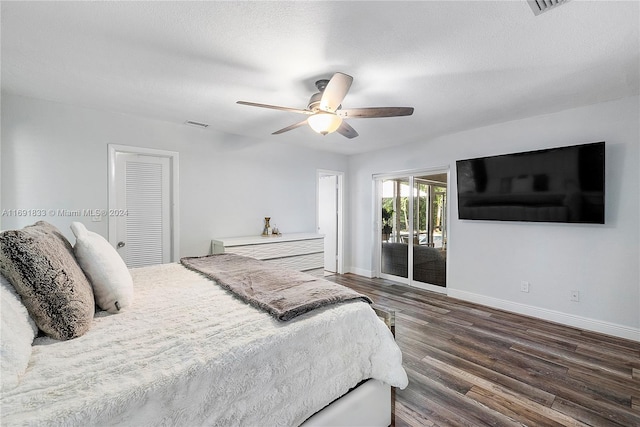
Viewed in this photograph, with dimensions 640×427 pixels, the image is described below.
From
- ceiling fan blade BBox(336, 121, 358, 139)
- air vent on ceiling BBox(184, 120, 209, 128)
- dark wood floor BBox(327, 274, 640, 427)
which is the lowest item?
dark wood floor BBox(327, 274, 640, 427)

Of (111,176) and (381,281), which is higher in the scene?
(111,176)

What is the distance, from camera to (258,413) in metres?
1.07

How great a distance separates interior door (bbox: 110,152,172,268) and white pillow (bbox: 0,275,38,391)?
2.42 m

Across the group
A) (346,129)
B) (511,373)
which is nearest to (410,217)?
(346,129)

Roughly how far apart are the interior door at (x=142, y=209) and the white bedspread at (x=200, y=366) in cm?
195

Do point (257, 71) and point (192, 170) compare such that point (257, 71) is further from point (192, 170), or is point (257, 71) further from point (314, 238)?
point (314, 238)

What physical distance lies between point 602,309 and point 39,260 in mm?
4446

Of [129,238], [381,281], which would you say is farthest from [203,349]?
[381,281]

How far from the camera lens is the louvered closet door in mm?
3188

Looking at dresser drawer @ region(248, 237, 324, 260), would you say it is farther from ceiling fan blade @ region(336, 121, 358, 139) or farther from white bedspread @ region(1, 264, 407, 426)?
white bedspread @ region(1, 264, 407, 426)

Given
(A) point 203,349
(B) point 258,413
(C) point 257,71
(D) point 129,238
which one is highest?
(C) point 257,71

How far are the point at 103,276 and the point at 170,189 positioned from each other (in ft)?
7.52

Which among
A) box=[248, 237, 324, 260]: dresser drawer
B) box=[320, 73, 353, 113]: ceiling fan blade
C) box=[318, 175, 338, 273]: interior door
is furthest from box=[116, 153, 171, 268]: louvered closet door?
box=[318, 175, 338, 273]: interior door

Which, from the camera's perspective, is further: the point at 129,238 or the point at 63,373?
the point at 129,238
